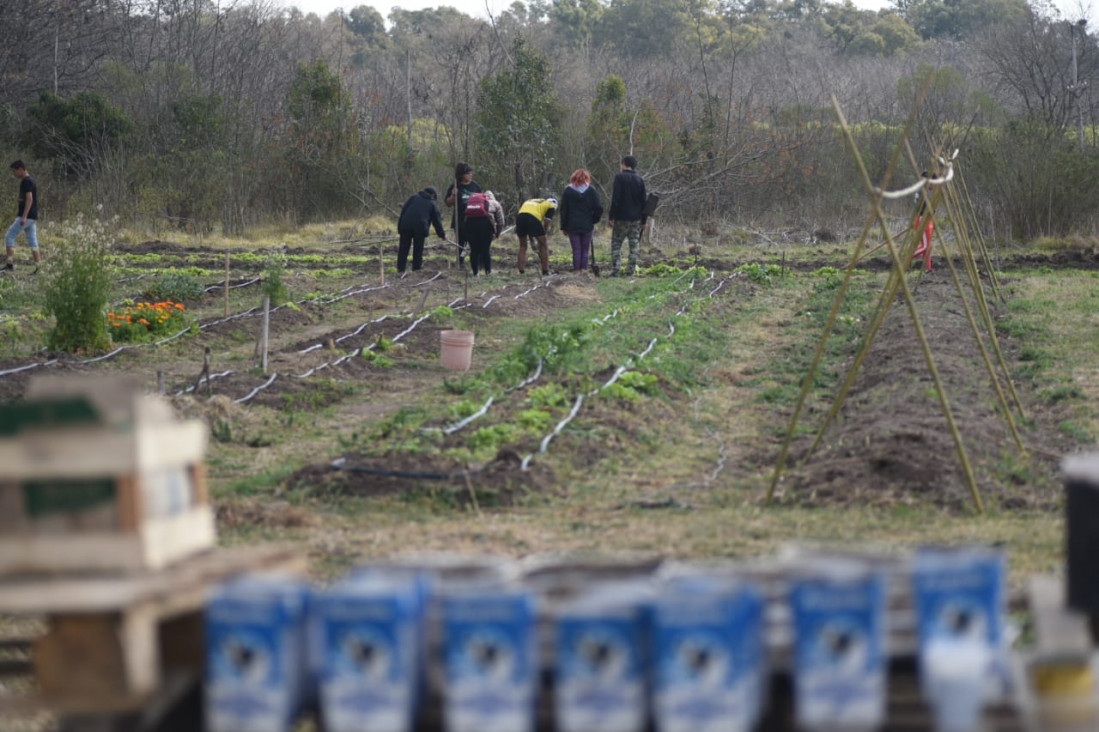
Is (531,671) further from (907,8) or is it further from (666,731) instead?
(907,8)

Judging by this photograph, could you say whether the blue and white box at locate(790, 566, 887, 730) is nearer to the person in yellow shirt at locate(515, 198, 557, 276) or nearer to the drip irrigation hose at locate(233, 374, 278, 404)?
the drip irrigation hose at locate(233, 374, 278, 404)

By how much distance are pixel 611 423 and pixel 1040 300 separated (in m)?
9.64

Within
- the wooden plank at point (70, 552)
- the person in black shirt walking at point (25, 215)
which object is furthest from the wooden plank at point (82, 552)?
the person in black shirt walking at point (25, 215)

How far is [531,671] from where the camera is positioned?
8.28 ft

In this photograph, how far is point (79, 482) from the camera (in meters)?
2.74

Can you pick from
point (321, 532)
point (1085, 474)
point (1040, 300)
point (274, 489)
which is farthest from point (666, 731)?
point (1040, 300)

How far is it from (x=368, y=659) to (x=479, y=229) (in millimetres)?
15545

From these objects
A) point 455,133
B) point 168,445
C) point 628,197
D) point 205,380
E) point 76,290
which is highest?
point 455,133

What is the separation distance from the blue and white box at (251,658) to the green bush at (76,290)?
30.6 ft

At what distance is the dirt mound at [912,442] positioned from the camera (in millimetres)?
6480

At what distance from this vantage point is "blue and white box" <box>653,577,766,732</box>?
8.05 feet

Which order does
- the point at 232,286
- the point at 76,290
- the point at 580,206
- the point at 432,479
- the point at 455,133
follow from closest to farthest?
1. the point at 432,479
2. the point at 76,290
3. the point at 232,286
4. the point at 580,206
5. the point at 455,133

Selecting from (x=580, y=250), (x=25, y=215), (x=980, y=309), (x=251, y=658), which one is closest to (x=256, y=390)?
(x=980, y=309)

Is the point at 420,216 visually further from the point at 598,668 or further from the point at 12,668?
the point at 598,668
